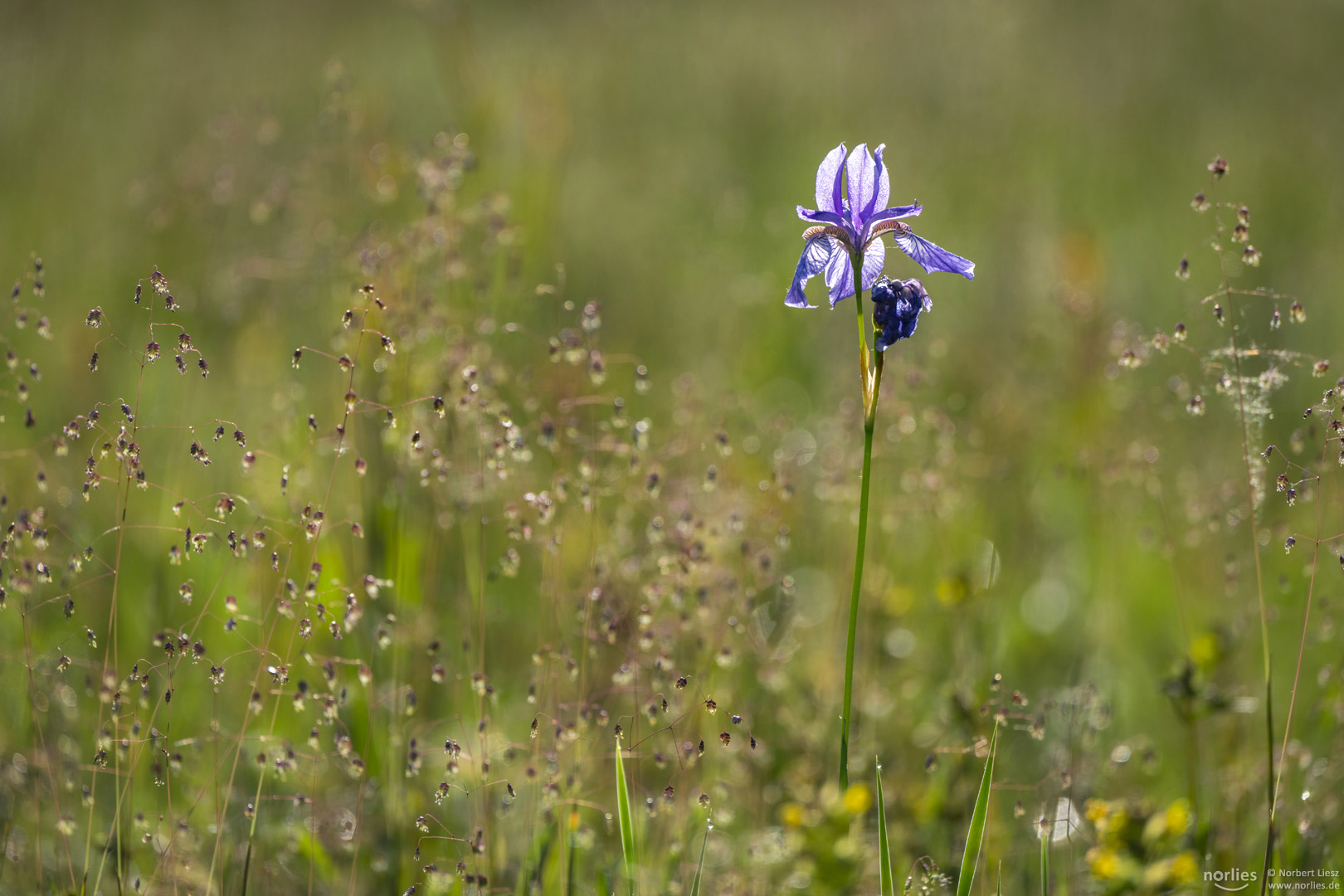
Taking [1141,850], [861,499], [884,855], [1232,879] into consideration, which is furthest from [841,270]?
[1232,879]

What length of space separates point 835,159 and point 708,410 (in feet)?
6.49

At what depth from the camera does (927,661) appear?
3.20 metres

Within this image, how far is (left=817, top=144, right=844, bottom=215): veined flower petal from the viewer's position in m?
1.68

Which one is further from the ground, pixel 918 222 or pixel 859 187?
pixel 918 222

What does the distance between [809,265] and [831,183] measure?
5.3 inches

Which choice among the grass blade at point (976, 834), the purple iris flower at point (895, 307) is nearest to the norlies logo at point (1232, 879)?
the grass blade at point (976, 834)

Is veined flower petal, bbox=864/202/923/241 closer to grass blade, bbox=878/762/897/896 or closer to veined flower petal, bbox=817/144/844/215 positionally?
veined flower petal, bbox=817/144/844/215

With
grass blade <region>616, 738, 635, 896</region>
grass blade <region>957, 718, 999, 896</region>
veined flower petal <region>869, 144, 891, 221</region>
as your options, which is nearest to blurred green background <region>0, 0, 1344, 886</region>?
grass blade <region>957, 718, 999, 896</region>

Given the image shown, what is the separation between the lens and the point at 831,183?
169cm

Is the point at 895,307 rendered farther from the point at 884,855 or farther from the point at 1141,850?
the point at 1141,850

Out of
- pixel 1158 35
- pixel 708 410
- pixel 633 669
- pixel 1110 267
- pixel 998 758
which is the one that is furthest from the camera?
pixel 1158 35

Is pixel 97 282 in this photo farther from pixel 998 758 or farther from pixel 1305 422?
pixel 1305 422

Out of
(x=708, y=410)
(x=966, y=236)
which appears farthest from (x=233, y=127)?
(x=966, y=236)

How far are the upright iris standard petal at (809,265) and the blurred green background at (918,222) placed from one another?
2.89 ft
